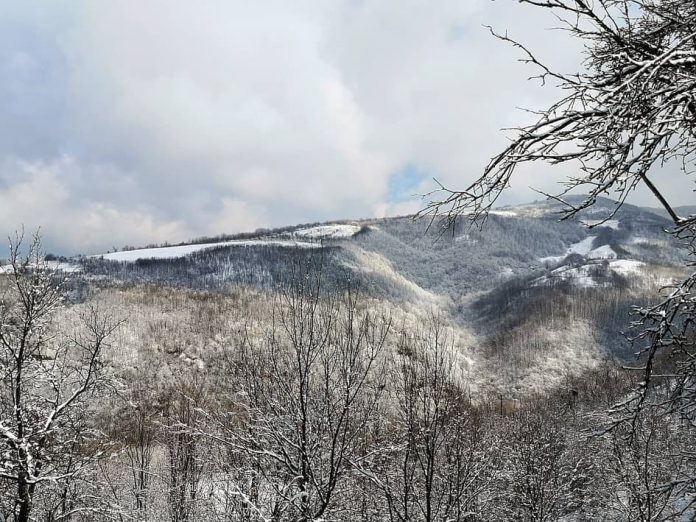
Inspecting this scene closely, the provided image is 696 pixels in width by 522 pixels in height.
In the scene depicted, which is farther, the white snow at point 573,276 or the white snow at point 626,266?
the white snow at point 626,266

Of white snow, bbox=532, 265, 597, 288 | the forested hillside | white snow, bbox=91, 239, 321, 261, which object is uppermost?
white snow, bbox=91, 239, 321, 261

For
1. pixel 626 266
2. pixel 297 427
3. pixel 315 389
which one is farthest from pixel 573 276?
pixel 297 427

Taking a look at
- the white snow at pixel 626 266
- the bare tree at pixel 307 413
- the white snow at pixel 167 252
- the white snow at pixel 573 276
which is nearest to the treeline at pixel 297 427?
the bare tree at pixel 307 413

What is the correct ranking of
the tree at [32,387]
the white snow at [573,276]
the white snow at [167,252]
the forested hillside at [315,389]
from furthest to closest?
the white snow at [167,252] → the white snow at [573,276] → the tree at [32,387] → the forested hillside at [315,389]

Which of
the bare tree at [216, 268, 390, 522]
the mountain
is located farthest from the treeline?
the mountain

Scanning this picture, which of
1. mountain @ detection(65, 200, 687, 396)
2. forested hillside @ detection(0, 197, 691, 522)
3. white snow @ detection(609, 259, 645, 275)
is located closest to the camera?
forested hillside @ detection(0, 197, 691, 522)

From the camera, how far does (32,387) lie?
11312 millimetres

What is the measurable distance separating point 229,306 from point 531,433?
102659 mm

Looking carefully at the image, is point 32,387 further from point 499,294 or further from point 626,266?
point 626,266

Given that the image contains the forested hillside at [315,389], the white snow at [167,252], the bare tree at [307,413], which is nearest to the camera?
the bare tree at [307,413]

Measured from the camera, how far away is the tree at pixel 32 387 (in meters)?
9.52

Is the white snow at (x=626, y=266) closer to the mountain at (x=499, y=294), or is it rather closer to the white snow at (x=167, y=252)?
the mountain at (x=499, y=294)

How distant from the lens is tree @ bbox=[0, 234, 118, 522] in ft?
31.2

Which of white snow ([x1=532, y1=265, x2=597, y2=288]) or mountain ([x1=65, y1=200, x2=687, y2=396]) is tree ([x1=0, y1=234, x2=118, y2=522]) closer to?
mountain ([x1=65, y1=200, x2=687, y2=396])
